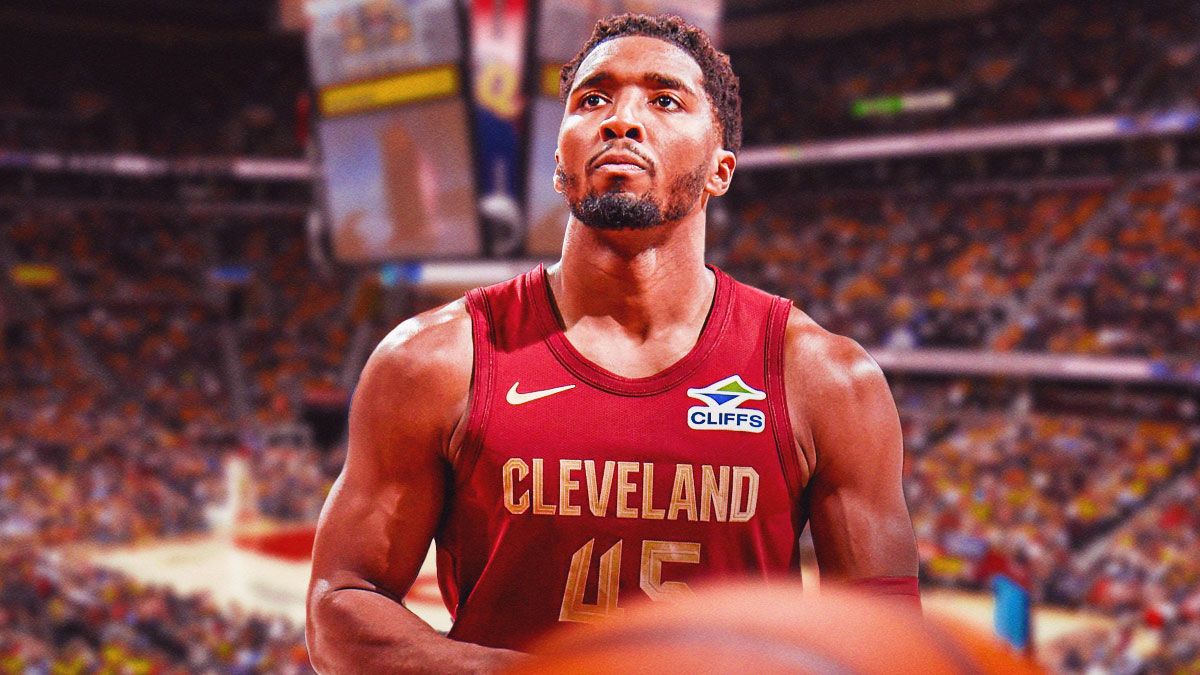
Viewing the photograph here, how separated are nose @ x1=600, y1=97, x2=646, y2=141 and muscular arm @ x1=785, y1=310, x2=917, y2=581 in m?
0.54

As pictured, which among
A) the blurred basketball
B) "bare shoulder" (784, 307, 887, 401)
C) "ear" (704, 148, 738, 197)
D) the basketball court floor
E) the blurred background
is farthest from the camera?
the basketball court floor

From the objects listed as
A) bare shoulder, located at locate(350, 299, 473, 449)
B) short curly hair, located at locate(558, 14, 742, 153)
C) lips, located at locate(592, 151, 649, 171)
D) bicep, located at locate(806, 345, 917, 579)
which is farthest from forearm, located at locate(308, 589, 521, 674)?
short curly hair, located at locate(558, 14, 742, 153)

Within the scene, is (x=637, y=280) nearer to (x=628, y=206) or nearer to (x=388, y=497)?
(x=628, y=206)

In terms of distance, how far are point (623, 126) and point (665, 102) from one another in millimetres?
131

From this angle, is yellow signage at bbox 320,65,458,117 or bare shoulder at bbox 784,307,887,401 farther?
yellow signage at bbox 320,65,458,117

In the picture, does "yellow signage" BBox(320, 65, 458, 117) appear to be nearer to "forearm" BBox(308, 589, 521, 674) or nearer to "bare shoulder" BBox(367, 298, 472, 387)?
"bare shoulder" BBox(367, 298, 472, 387)

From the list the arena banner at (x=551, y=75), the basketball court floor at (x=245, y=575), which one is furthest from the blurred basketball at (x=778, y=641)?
the arena banner at (x=551, y=75)

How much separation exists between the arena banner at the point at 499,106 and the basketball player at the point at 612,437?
28.3ft

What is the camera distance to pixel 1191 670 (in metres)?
7.93

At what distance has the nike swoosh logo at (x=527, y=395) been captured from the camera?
2.01 metres

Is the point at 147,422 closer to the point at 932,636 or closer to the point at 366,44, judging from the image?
the point at 366,44

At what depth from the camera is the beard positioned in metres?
2.02

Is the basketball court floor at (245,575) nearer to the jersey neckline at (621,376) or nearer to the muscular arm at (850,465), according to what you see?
the jersey neckline at (621,376)

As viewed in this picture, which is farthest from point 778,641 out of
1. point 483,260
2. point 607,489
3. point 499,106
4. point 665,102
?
point 483,260
